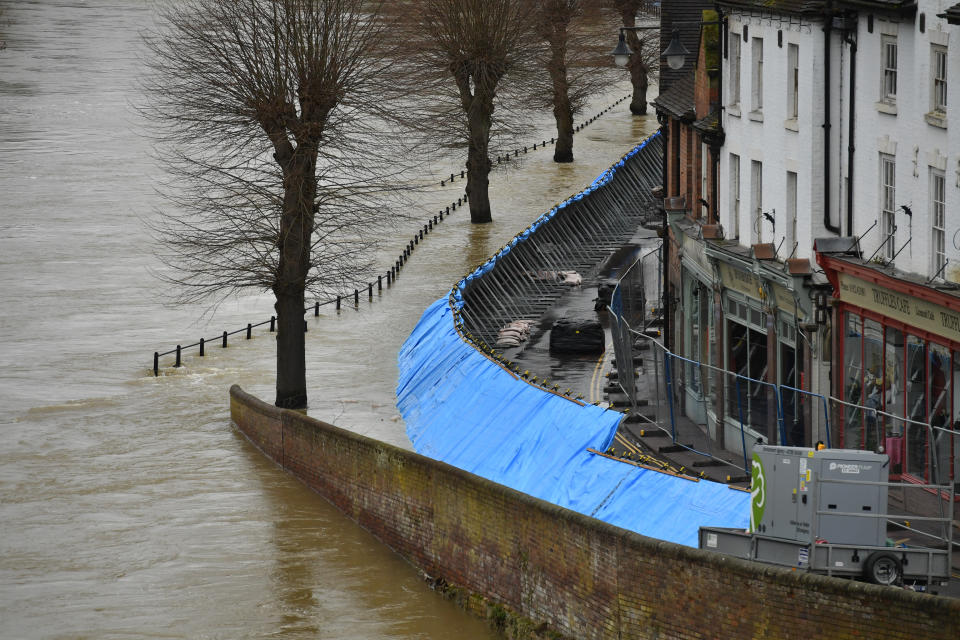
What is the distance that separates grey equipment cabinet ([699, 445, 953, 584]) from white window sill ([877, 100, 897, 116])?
873 cm

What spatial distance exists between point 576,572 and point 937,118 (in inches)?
382

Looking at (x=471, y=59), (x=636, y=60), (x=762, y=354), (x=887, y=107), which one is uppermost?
(x=887, y=107)

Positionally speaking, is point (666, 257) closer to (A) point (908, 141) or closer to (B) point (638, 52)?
(A) point (908, 141)

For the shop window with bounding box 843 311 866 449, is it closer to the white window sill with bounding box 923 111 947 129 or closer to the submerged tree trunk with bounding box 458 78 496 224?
the white window sill with bounding box 923 111 947 129

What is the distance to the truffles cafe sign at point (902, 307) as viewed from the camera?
22516 mm

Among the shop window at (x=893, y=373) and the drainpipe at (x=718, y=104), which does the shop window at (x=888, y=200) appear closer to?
the shop window at (x=893, y=373)

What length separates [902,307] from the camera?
24031 mm

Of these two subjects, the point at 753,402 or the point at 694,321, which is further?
the point at 694,321

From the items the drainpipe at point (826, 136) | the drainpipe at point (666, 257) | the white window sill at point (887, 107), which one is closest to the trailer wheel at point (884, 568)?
the white window sill at point (887, 107)

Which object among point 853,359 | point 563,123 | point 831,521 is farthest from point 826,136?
point 563,123

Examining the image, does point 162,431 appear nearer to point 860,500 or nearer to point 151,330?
point 151,330

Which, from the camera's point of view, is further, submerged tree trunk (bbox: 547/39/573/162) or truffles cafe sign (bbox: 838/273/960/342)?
submerged tree trunk (bbox: 547/39/573/162)

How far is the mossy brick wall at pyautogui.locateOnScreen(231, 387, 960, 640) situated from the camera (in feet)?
51.2

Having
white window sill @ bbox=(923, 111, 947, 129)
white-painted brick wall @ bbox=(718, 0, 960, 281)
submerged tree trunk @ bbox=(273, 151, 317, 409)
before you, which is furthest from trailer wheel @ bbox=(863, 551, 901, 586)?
submerged tree trunk @ bbox=(273, 151, 317, 409)
